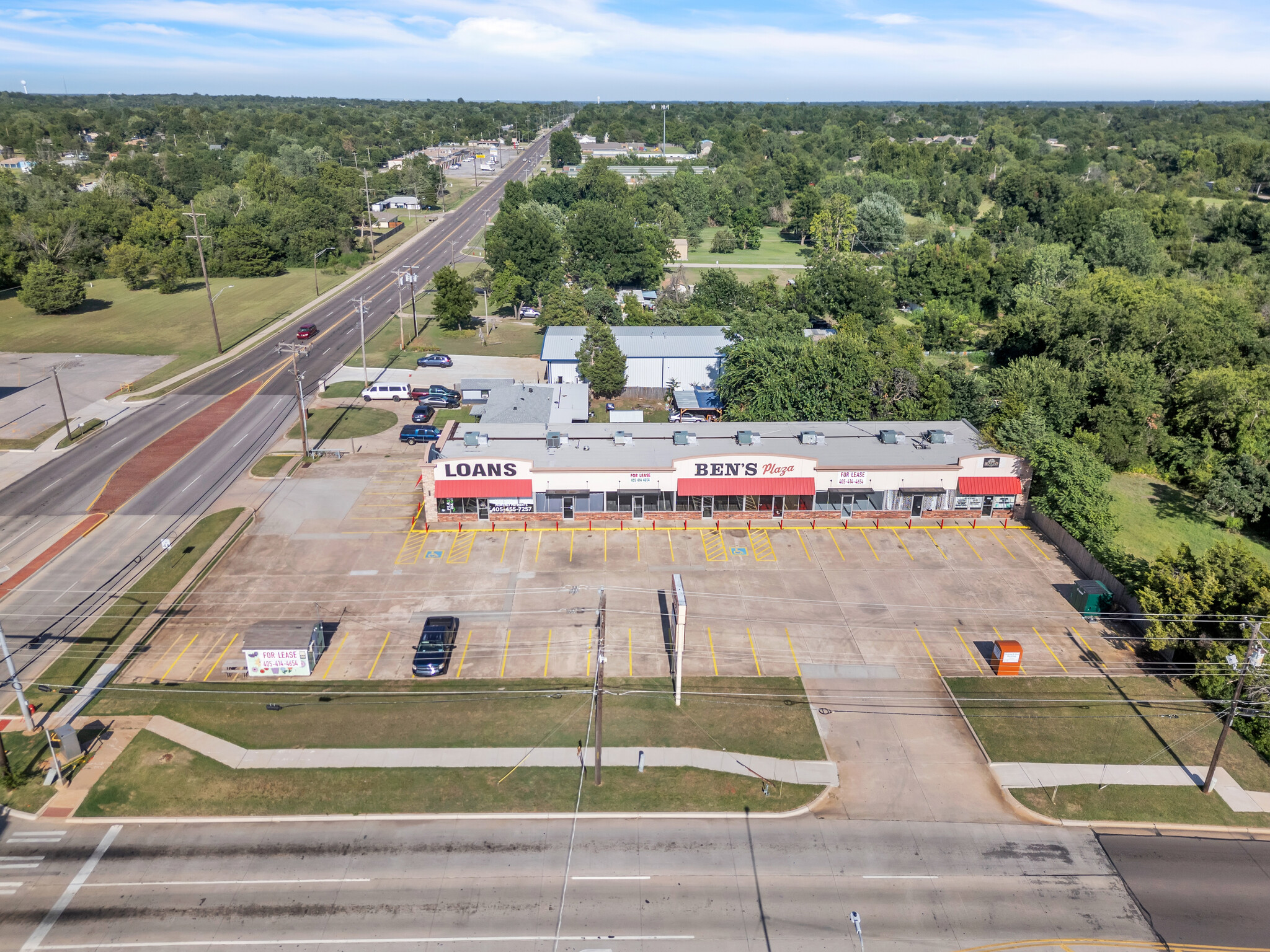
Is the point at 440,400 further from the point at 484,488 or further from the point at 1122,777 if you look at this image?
the point at 1122,777

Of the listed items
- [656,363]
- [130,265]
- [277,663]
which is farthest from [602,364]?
[130,265]

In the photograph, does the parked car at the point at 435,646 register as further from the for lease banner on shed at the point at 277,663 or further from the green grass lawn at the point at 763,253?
the green grass lawn at the point at 763,253

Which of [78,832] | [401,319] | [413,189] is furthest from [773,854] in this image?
[413,189]

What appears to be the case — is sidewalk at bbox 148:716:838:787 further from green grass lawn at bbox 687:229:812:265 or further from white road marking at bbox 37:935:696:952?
green grass lawn at bbox 687:229:812:265

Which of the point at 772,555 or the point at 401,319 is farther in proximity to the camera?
the point at 401,319

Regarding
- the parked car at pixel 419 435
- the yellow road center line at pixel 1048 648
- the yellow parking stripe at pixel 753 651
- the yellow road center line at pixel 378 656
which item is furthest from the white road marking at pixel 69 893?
the yellow road center line at pixel 1048 648

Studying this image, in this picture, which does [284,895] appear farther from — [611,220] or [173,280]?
[173,280]
